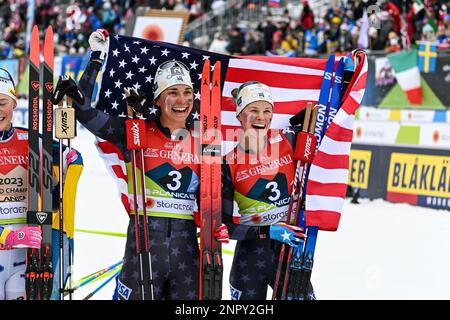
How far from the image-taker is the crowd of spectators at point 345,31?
15.8m

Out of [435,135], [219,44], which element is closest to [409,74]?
[435,135]

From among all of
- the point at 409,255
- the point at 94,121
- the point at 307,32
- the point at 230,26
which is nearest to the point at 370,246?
the point at 409,255

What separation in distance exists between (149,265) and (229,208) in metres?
0.59

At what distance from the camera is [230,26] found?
2214 cm

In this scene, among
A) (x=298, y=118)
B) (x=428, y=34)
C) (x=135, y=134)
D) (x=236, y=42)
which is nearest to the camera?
(x=135, y=134)

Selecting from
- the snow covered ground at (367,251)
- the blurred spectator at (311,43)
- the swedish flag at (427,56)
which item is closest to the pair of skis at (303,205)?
the snow covered ground at (367,251)

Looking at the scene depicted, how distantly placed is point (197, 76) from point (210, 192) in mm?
1224

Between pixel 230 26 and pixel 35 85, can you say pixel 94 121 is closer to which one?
pixel 35 85

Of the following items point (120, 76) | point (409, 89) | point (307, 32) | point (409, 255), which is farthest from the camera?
point (307, 32)

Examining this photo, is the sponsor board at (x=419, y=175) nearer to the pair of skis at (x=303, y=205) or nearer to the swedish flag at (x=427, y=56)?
the swedish flag at (x=427, y=56)

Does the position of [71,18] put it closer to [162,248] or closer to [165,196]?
[165,196]

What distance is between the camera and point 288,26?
1978 cm

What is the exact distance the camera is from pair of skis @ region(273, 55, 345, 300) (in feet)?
15.9

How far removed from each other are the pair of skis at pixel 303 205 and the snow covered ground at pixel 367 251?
200cm
